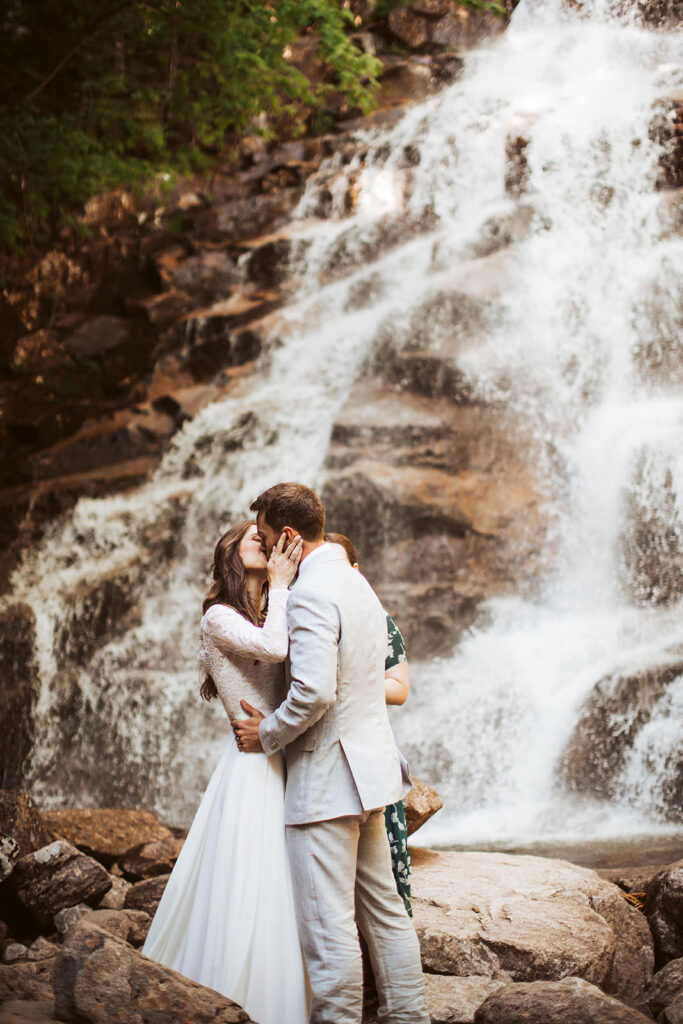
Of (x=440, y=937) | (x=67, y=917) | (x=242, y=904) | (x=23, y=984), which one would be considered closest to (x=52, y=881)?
(x=67, y=917)

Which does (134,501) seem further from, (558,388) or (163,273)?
(558,388)

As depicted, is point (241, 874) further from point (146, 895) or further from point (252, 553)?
point (146, 895)

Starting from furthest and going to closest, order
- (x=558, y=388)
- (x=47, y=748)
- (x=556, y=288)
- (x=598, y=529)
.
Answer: (x=556, y=288), (x=558, y=388), (x=598, y=529), (x=47, y=748)

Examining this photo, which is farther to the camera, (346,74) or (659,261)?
(346,74)

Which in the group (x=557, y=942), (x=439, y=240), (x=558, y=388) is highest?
(x=439, y=240)

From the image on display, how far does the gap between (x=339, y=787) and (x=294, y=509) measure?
0.96 metres

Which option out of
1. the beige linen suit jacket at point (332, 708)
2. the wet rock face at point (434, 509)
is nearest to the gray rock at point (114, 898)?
the beige linen suit jacket at point (332, 708)

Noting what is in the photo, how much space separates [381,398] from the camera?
1083 centimetres

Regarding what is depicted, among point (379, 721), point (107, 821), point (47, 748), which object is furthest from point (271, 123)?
point (379, 721)

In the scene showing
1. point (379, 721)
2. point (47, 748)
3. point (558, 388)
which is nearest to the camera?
point (379, 721)

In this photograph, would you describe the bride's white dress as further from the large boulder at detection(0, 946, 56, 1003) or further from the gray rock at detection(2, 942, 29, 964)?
the gray rock at detection(2, 942, 29, 964)

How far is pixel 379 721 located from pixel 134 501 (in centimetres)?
819

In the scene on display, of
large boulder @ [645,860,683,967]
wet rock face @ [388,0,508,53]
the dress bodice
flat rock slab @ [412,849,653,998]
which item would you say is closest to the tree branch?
wet rock face @ [388,0,508,53]

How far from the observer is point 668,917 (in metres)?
4.36
